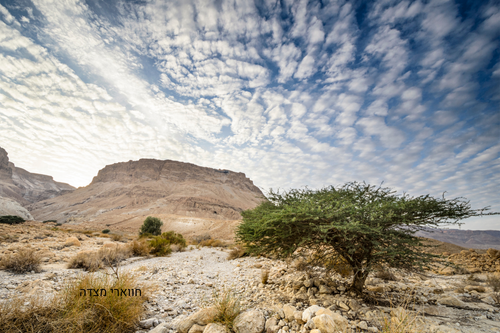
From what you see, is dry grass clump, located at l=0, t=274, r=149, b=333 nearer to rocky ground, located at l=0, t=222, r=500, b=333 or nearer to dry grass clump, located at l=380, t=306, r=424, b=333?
rocky ground, located at l=0, t=222, r=500, b=333

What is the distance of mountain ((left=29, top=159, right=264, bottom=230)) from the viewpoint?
56.4 meters

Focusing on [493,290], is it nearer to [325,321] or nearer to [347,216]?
[347,216]

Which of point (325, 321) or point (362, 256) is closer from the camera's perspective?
point (325, 321)

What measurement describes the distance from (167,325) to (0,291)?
4185 mm

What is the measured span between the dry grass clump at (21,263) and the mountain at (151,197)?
37.8 m

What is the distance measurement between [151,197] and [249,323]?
243ft

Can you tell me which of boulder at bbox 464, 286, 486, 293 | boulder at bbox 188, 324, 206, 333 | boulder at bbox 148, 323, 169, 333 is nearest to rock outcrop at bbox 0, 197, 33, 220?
boulder at bbox 148, 323, 169, 333

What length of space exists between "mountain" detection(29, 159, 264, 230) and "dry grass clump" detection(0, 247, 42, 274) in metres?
37.8

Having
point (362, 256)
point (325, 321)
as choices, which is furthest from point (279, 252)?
point (325, 321)

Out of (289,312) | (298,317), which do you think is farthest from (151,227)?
(298,317)

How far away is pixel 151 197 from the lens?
68.4 m

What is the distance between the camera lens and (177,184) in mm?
83312

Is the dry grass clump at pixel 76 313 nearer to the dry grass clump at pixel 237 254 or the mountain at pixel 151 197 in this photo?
the dry grass clump at pixel 237 254

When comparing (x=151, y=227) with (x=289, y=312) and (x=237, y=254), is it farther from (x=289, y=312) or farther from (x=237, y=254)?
(x=289, y=312)
